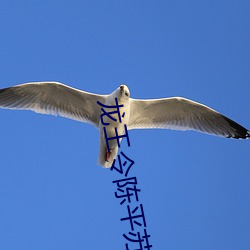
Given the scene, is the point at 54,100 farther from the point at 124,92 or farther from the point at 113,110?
the point at 124,92

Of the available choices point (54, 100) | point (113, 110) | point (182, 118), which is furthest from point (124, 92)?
point (182, 118)

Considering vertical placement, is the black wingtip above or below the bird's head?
above

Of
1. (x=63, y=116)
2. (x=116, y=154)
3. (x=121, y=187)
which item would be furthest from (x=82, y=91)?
(x=121, y=187)

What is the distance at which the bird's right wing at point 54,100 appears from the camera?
6.80 m

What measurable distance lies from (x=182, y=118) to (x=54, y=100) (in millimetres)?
1870

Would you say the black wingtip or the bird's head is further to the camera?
the black wingtip

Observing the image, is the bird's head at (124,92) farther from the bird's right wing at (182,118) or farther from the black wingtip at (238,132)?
the black wingtip at (238,132)

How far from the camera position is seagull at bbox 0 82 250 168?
6.65m

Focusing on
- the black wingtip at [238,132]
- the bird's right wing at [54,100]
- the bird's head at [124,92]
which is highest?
the bird's right wing at [54,100]

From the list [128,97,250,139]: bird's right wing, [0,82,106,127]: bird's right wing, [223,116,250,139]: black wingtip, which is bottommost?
[223,116,250,139]: black wingtip

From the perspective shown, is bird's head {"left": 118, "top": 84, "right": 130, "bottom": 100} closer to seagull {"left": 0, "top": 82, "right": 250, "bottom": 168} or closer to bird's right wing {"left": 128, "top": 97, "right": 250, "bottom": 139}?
seagull {"left": 0, "top": 82, "right": 250, "bottom": 168}

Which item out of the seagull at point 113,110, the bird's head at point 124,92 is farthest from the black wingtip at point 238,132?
the bird's head at point 124,92

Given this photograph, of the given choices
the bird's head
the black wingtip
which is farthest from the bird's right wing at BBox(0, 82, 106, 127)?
the black wingtip

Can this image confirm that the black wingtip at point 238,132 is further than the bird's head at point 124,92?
Yes
